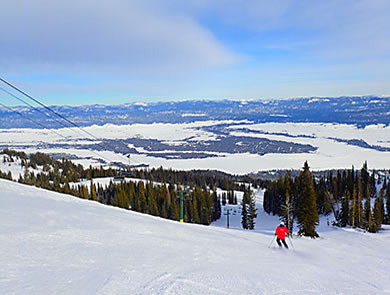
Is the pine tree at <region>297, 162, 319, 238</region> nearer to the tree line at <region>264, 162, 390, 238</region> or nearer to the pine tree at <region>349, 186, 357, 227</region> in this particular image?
the tree line at <region>264, 162, 390, 238</region>

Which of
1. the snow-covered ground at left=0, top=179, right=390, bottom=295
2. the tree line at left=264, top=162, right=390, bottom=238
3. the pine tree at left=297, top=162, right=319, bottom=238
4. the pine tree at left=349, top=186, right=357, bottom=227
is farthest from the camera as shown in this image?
the pine tree at left=349, top=186, right=357, bottom=227

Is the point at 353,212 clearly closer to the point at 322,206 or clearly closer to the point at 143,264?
the point at 322,206

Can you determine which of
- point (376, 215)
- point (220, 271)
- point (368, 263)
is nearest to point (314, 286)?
point (220, 271)

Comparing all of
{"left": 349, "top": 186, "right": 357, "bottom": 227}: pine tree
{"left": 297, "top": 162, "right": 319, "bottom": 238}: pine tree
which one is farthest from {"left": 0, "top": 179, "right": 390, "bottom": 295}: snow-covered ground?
{"left": 349, "top": 186, "right": 357, "bottom": 227}: pine tree

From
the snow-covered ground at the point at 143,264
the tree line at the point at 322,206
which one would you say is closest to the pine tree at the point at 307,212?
the tree line at the point at 322,206

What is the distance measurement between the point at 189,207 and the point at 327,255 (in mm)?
48048

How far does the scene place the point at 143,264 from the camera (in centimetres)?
846

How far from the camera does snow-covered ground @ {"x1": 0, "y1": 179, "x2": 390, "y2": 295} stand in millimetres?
→ 6668

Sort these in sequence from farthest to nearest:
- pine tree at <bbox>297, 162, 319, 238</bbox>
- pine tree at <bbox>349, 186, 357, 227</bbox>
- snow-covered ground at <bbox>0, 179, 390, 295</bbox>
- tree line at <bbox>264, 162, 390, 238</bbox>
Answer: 1. pine tree at <bbox>349, 186, 357, 227</bbox>
2. tree line at <bbox>264, 162, 390, 238</bbox>
3. pine tree at <bbox>297, 162, 319, 238</bbox>
4. snow-covered ground at <bbox>0, 179, 390, 295</bbox>

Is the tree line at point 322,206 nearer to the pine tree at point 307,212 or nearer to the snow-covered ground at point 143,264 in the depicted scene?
the pine tree at point 307,212

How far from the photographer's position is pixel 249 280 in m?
7.92

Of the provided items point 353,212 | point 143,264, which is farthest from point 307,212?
point 143,264

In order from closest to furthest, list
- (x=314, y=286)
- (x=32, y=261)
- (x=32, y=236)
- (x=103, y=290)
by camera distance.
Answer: (x=103, y=290) → (x=32, y=261) → (x=314, y=286) → (x=32, y=236)

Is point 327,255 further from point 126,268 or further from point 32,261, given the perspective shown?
point 32,261
